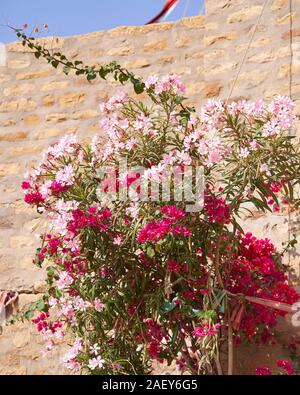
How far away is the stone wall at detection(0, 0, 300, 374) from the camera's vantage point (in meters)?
3.43

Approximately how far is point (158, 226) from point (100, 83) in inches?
68.8

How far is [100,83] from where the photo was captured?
3.99 m

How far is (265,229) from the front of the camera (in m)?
3.20

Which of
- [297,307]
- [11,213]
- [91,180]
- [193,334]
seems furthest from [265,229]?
[11,213]

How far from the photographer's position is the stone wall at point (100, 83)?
3434mm

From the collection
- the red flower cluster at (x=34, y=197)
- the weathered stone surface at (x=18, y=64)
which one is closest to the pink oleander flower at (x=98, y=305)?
the red flower cluster at (x=34, y=197)

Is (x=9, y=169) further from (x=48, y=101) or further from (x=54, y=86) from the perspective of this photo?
(x=54, y=86)

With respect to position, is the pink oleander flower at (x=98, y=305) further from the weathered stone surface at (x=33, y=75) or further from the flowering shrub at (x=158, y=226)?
the weathered stone surface at (x=33, y=75)

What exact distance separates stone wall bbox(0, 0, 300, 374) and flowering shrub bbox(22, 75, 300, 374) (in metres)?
0.46

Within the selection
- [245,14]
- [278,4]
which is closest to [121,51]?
[245,14]

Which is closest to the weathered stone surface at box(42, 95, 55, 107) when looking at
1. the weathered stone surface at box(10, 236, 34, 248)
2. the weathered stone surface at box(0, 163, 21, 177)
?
the weathered stone surface at box(0, 163, 21, 177)

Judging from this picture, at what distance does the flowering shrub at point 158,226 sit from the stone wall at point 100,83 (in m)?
0.46

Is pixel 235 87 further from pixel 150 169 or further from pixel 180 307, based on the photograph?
pixel 180 307

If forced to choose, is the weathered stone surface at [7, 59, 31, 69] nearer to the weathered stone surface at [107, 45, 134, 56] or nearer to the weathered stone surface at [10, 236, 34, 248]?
the weathered stone surface at [107, 45, 134, 56]
